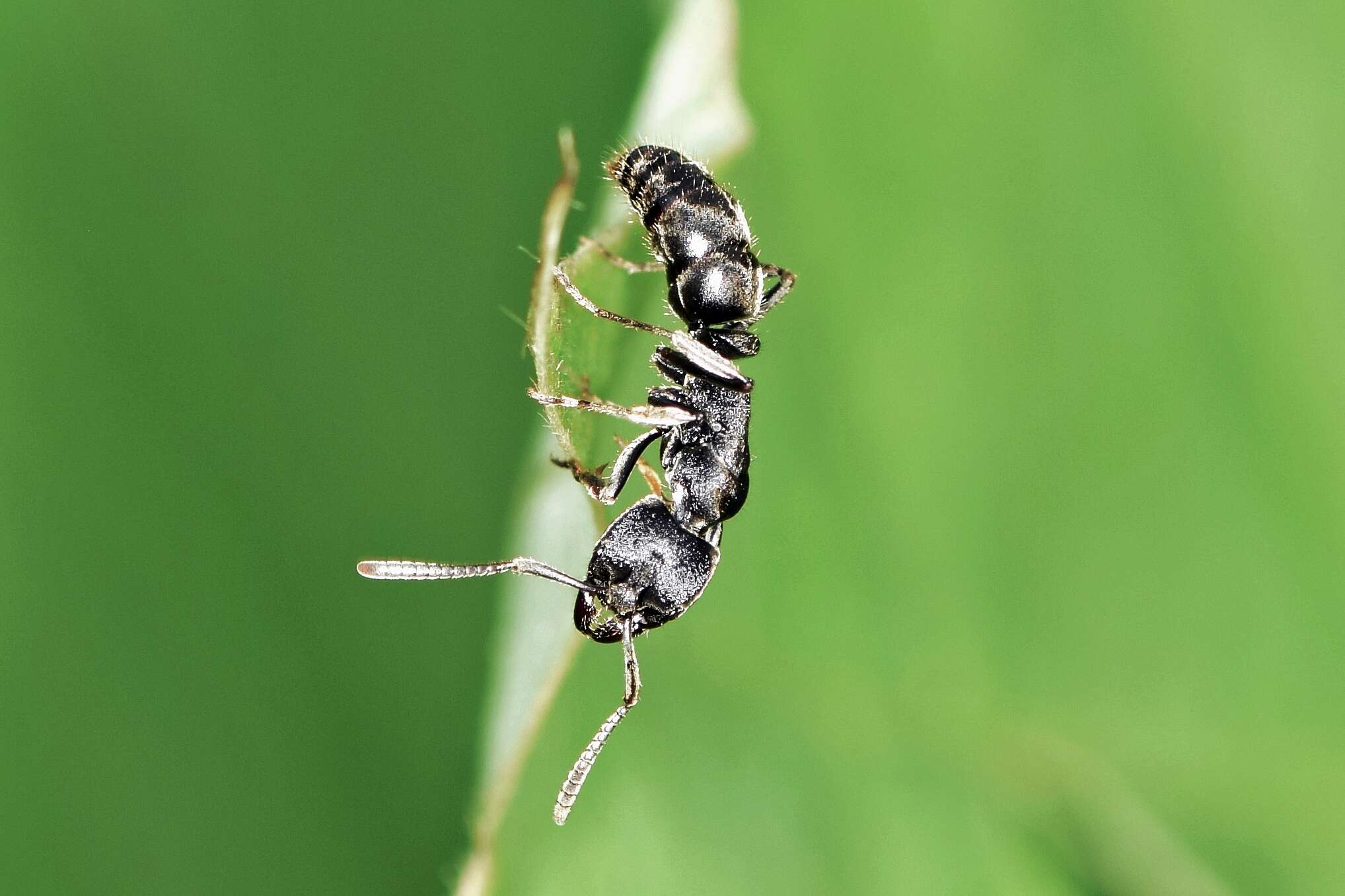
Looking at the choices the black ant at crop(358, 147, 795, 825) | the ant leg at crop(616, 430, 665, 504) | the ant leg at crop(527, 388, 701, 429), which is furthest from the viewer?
the ant leg at crop(616, 430, 665, 504)

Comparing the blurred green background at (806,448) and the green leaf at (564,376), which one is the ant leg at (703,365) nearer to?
the blurred green background at (806,448)

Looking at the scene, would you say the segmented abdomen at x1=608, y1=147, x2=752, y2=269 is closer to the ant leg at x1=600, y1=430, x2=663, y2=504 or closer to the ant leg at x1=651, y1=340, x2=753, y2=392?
the ant leg at x1=651, y1=340, x2=753, y2=392

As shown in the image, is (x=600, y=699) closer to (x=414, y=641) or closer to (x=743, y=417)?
(x=414, y=641)

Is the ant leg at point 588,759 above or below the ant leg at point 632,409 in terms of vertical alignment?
below

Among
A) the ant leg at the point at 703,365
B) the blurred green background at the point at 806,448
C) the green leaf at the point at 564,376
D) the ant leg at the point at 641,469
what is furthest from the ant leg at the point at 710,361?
the green leaf at the point at 564,376

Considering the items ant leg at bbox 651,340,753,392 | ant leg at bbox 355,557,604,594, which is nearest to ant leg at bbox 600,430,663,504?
ant leg at bbox 651,340,753,392
